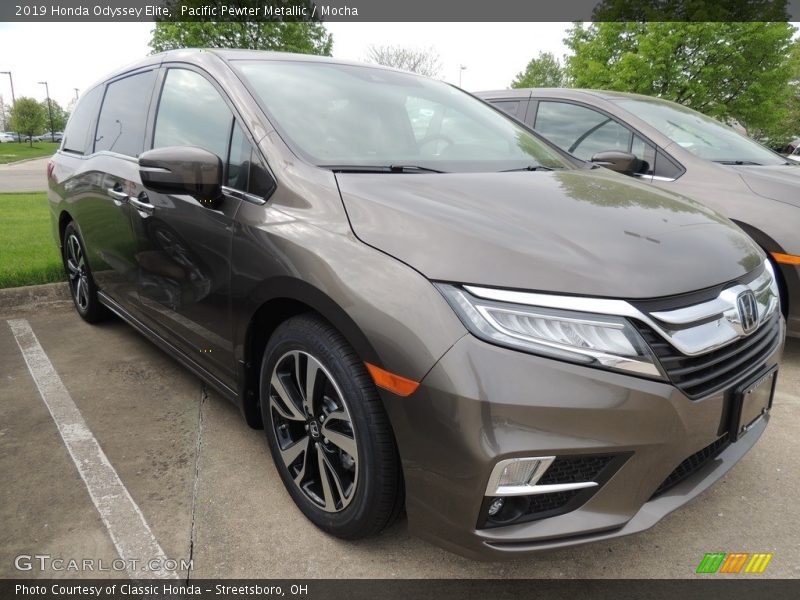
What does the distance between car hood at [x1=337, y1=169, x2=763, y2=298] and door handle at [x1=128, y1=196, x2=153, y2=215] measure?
4.07 feet

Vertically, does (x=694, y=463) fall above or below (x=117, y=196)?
below

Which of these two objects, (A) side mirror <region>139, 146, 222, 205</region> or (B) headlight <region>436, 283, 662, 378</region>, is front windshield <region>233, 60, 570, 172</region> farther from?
(B) headlight <region>436, 283, 662, 378</region>

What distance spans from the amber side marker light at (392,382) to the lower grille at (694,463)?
772 millimetres

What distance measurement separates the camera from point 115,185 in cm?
316

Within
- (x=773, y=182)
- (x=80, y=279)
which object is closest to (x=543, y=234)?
(x=773, y=182)

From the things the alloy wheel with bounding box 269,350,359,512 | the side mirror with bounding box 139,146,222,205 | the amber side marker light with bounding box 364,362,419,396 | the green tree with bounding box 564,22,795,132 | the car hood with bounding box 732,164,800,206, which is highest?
the green tree with bounding box 564,22,795,132

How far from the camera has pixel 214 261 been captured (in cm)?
228

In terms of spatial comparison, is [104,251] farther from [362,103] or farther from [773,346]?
[773,346]

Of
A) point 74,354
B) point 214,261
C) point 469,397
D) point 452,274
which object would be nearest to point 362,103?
point 214,261

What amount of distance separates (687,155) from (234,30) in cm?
2406

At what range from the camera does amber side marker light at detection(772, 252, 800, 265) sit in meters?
3.34

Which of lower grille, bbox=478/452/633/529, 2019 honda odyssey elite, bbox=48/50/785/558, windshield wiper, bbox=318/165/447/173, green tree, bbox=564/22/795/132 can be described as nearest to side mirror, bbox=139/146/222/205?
2019 honda odyssey elite, bbox=48/50/785/558

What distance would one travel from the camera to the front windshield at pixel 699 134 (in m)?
4.12

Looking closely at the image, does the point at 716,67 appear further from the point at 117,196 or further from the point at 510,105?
the point at 117,196
